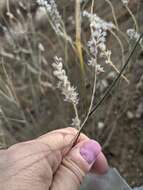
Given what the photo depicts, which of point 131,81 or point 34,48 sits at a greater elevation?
point 34,48

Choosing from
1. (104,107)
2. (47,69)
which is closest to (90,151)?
(104,107)

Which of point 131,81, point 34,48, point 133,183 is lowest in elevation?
point 133,183

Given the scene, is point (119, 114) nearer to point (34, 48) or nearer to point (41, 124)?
point (41, 124)

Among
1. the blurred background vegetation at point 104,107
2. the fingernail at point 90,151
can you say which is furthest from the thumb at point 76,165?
the blurred background vegetation at point 104,107

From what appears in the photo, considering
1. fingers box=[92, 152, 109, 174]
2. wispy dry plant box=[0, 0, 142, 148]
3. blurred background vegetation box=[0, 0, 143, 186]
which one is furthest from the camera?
blurred background vegetation box=[0, 0, 143, 186]

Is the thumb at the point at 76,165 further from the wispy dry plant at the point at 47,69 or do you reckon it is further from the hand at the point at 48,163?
the wispy dry plant at the point at 47,69

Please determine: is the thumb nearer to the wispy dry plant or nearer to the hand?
the hand

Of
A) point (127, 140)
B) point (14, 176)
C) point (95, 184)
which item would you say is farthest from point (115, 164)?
point (14, 176)

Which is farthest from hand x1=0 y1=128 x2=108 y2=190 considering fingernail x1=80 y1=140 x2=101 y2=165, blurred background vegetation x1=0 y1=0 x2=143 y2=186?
blurred background vegetation x1=0 y1=0 x2=143 y2=186
